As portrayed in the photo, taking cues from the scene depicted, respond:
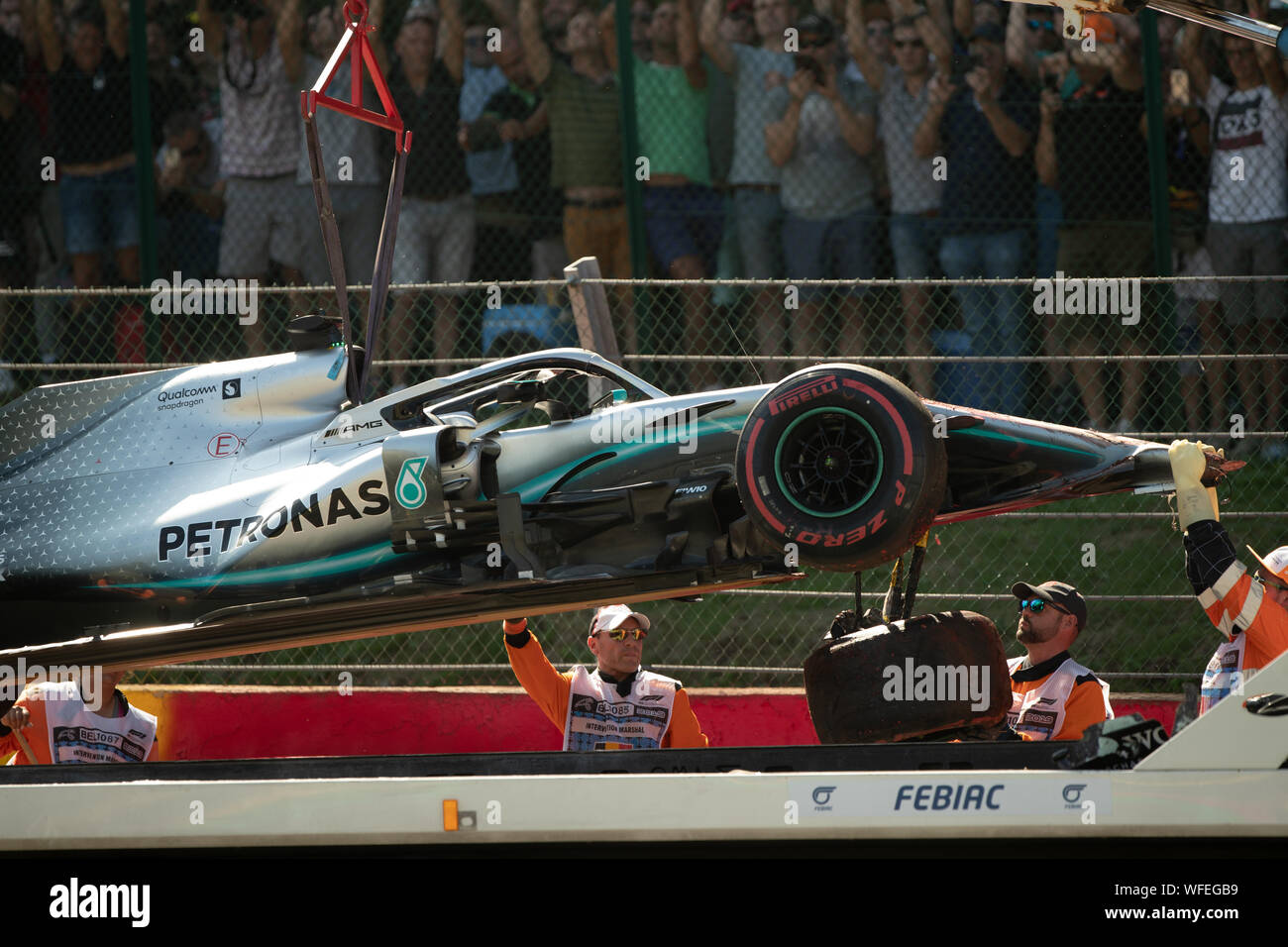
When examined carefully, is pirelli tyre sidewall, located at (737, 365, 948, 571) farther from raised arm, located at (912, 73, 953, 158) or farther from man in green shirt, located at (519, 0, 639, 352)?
man in green shirt, located at (519, 0, 639, 352)

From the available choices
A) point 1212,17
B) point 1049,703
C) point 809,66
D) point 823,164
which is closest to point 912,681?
point 1049,703

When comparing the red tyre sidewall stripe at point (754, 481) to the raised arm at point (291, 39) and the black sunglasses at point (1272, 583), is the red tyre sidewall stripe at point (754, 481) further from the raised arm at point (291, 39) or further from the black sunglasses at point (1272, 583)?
the raised arm at point (291, 39)

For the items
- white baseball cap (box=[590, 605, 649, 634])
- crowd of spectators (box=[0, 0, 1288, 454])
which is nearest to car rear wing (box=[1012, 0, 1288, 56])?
white baseball cap (box=[590, 605, 649, 634])

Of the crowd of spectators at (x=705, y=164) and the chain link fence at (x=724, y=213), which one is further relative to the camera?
the crowd of spectators at (x=705, y=164)

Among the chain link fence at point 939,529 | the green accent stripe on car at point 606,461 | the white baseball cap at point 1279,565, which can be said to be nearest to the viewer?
the green accent stripe on car at point 606,461

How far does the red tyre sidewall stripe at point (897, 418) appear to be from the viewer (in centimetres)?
392

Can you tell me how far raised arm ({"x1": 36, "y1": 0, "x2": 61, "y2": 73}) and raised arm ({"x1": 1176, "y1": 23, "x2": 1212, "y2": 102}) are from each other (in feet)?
18.1

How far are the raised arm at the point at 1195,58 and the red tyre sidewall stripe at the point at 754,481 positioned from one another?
16.5 ft

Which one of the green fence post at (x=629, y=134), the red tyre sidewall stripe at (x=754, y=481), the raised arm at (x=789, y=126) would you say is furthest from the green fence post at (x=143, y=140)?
the red tyre sidewall stripe at (x=754, y=481)

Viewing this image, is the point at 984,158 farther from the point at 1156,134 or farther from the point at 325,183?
the point at 325,183

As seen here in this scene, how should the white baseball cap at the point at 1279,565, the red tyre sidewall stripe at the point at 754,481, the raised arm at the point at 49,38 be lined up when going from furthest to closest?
the raised arm at the point at 49,38 < the white baseball cap at the point at 1279,565 < the red tyre sidewall stripe at the point at 754,481

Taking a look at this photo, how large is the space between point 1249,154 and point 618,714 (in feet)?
15.5
